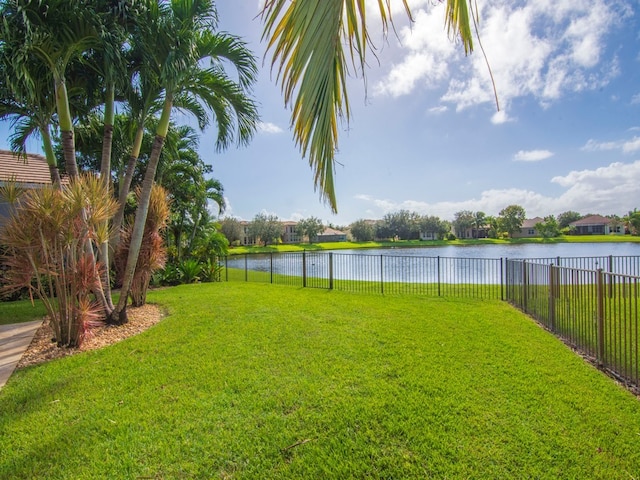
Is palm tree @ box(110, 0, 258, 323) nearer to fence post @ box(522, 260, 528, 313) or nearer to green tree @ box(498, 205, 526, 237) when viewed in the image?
fence post @ box(522, 260, 528, 313)

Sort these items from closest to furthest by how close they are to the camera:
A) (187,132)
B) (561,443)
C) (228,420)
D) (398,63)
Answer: (398,63), (561,443), (228,420), (187,132)

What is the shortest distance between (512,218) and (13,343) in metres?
67.7

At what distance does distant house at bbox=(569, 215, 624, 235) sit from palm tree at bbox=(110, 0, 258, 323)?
77763mm

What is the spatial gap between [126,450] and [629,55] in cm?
698

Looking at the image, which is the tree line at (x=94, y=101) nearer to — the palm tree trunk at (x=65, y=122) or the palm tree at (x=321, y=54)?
the palm tree trunk at (x=65, y=122)

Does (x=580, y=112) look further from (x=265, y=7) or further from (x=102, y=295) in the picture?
(x=102, y=295)

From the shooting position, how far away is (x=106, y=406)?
9.55 feet

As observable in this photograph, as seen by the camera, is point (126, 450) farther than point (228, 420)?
No

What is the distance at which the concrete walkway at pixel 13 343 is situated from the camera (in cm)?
395

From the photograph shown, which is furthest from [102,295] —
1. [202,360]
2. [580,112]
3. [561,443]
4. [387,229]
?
[387,229]

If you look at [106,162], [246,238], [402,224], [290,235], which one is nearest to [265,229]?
[246,238]

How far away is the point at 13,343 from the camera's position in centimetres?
484

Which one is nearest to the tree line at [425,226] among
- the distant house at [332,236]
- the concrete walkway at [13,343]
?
the distant house at [332,236]

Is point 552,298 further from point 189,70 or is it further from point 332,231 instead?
point 332,231
